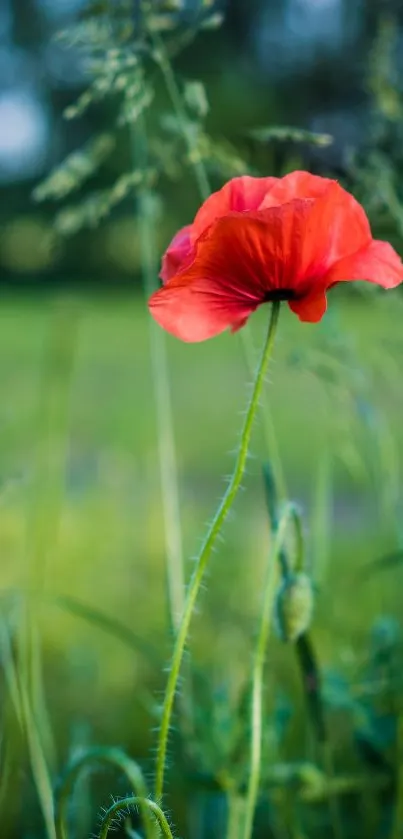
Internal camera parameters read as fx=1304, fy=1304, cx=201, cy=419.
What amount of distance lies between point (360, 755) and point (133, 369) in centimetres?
476

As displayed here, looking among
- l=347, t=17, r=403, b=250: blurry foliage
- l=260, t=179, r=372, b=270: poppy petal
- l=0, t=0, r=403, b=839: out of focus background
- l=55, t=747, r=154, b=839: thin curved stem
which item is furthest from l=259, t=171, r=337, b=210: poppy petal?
l=347, t=17, r=403, b=250: blurry foliage

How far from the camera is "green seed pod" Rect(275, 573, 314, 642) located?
1.99 ft

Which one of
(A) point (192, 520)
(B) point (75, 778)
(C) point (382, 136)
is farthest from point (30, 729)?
(A) point (192, 520)

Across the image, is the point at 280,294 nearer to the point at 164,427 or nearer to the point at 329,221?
the point at 329,221

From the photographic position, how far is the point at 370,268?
0.49 metres

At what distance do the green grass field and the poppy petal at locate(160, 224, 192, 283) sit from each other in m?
0.05

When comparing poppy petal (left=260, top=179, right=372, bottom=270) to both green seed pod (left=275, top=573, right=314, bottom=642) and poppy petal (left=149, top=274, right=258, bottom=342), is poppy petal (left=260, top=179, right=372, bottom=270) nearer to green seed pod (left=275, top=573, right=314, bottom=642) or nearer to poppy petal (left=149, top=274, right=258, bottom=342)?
poppy petal (left=149, top=274, right=258, bottom=342)

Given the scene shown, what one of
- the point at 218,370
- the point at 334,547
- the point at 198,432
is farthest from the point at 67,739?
the point at 218,370

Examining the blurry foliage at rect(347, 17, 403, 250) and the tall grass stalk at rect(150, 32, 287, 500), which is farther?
the blurry foliage at rect(347, 17, 403, 250)

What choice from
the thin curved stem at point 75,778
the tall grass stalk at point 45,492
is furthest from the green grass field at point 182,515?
the thin curved stem at point 75,778

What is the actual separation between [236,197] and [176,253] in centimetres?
3

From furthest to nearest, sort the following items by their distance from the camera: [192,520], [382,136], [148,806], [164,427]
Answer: [192,520] → [382,136] → [164,427] → [148,806]

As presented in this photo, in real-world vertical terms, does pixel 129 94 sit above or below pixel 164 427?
above

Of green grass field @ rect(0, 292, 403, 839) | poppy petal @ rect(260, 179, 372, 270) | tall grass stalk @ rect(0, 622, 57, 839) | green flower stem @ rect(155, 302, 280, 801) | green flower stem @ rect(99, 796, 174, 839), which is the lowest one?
green grass field @ rect(0, 292, 403, 839)
